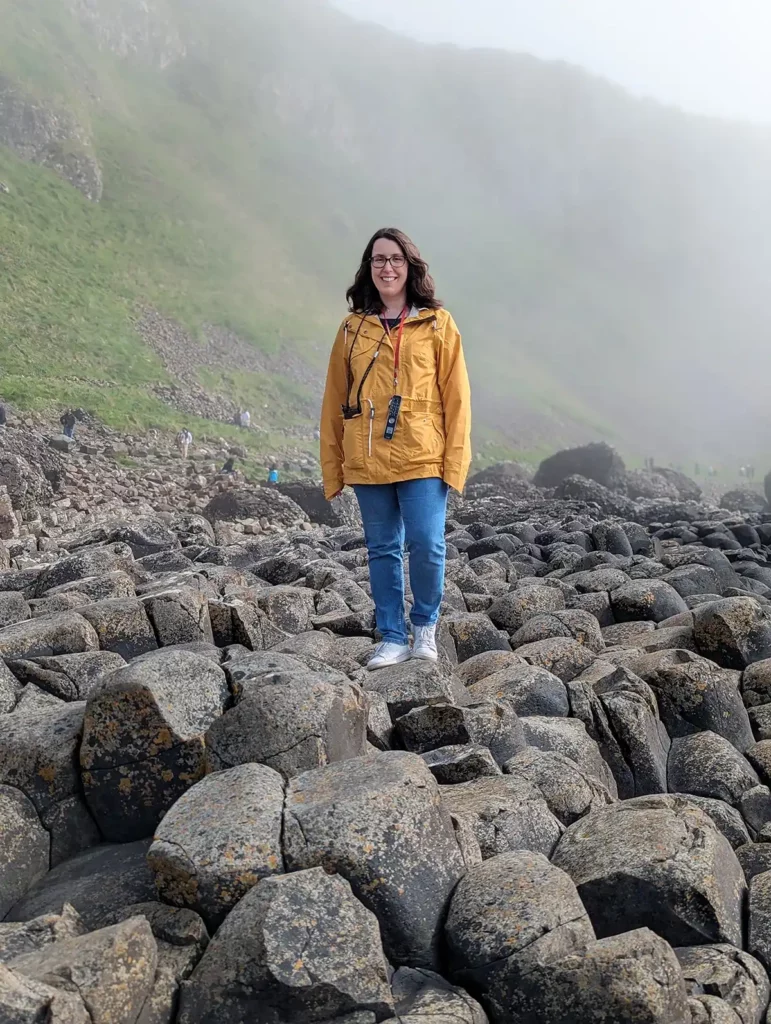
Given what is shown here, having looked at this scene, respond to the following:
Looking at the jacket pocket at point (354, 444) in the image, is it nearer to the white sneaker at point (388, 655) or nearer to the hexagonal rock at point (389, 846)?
the white sneaker at point (388, 655)

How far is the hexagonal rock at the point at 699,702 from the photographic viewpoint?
718 centimetres

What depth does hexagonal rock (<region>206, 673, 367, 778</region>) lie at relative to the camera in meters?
4.68

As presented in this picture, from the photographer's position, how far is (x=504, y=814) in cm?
472

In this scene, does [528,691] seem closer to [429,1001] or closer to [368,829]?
[368,829]

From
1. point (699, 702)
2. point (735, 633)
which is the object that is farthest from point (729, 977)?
point (735, 633)

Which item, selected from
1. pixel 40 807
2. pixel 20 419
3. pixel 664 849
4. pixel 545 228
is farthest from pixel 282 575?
pixel 545 228

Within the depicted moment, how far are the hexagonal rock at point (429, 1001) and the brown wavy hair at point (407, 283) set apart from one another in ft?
15.6

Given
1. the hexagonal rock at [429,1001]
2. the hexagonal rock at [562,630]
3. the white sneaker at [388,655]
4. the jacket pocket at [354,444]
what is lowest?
the hexagonal rock at [562,630]

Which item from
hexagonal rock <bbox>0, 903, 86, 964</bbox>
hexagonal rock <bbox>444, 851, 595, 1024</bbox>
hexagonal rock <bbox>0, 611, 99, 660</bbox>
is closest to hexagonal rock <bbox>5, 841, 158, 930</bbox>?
hexagonal rock <bbox>0, 903, 86, 964</bbox>

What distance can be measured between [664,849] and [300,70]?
189305mm

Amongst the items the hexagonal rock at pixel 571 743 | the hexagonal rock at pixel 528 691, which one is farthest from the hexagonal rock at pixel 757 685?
the hexagonal rock at pixel 571 743

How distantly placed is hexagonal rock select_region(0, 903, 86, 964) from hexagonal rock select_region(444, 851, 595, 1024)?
163cm

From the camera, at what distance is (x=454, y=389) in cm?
682

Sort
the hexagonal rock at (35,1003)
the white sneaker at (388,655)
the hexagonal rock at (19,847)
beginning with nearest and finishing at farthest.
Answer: the hexagonal rock at (35,1003) → the hexagonal rock at (19,847) → the white sneaker at (388,655)
